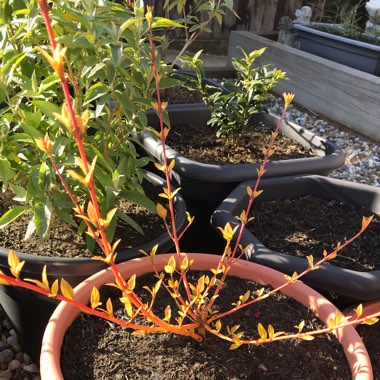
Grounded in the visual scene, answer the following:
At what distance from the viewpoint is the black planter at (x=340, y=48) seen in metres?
3.17

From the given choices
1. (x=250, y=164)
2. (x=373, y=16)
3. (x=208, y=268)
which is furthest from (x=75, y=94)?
(x=373, y=16)

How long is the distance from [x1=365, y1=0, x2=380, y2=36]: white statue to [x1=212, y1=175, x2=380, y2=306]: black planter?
228cm

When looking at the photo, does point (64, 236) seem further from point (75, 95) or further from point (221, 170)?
point (221, 170)

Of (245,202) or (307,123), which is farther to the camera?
(307,123)

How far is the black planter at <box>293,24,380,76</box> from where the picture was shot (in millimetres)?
3172

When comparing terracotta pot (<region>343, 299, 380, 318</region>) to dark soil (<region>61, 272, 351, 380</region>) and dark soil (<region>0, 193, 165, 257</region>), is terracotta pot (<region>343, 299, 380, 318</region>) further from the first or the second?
dark soil (<region>0, 193, 165, 257</region>)

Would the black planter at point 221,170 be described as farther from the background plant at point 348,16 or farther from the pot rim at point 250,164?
the background plant at point 348,16

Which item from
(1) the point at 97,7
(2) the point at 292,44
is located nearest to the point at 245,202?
(1) the point at 97,7

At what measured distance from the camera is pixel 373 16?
3566mm

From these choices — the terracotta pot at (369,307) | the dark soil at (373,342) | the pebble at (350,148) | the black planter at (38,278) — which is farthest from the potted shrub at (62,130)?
the pebble at (350,148)

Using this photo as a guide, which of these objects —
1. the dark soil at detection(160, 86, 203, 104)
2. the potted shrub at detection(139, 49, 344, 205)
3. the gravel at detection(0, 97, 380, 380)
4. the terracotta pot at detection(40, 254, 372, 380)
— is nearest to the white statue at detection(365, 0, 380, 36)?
the gravel at detection(0, 97, 380, 380)

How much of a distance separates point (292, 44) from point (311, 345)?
11.1ft

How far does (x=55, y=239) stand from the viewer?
52.4 inches

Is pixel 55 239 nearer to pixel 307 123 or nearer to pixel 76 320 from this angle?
pixel 76 320
